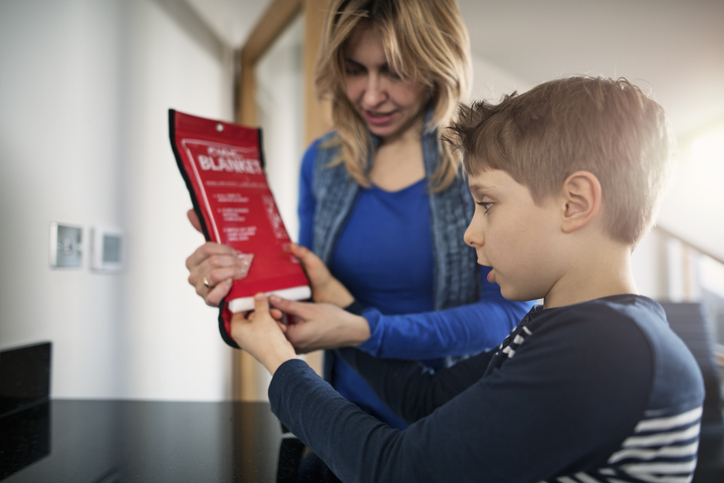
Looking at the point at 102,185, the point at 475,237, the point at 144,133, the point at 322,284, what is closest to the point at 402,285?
the point at 322,284

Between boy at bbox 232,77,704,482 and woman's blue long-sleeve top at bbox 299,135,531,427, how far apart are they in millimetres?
247

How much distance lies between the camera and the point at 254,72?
75.7 inches

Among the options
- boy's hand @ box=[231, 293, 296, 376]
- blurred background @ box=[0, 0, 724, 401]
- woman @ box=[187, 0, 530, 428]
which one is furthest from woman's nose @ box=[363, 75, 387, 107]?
boy's hand @ box=[231, 293, 296, 376]

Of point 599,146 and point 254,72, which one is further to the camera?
point 254,72

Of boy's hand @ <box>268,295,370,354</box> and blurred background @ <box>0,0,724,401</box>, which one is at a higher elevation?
blurred background @ <box>0,0,724,401</box>

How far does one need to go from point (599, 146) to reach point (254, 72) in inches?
69.4

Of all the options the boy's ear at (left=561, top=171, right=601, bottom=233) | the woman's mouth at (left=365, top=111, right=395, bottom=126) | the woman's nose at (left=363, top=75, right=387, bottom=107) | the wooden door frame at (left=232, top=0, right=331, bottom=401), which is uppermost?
the wooden door frame at (left=232, top=0, right=331, bottom=401)

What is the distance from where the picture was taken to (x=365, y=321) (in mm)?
723

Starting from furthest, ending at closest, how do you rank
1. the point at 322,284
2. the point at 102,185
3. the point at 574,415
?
the point at 102,185
the point at 322,284
the point at 574,415

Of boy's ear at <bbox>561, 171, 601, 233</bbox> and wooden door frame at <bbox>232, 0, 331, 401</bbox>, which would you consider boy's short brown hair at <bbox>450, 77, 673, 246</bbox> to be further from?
wooden door frame at <bbox>232, 0, 331, 401</bbox>

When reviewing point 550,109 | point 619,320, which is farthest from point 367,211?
point 619,320

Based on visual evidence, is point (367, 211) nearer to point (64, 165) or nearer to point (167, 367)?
point (64, 165)

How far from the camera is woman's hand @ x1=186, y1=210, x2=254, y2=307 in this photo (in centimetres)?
66

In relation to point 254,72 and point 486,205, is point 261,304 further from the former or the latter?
point 254,72
